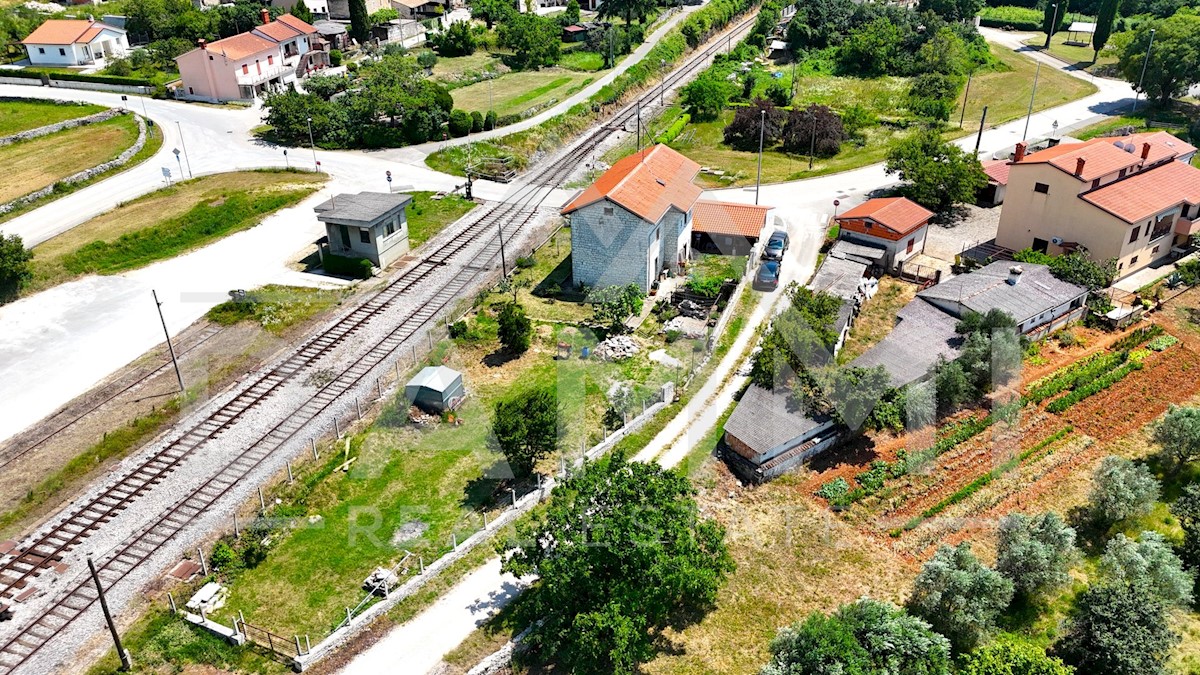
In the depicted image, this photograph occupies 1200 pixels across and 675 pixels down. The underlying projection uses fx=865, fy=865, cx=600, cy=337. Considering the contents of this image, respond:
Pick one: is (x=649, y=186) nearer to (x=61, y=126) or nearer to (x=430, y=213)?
(x=430, y=213)

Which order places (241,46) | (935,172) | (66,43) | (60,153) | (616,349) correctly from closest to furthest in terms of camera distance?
(616,349) → (935,172) → (60,153) → (241,46) → (66,43)

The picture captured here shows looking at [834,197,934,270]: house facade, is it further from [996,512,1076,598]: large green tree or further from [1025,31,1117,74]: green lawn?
[1025,31,1117,74]: green lawn

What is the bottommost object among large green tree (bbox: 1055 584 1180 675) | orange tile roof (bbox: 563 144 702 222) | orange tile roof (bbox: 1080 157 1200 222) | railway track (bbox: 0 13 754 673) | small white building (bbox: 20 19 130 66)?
large green tree (bbox: 1055 584 1180 675)

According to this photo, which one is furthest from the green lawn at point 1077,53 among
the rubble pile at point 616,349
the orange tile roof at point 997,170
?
the rubble pile at point 616,349

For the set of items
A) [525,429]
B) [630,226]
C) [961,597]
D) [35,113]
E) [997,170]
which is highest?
[630,226]

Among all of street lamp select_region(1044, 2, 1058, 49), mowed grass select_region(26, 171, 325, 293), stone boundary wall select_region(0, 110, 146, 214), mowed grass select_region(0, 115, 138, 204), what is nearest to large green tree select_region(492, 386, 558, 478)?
mowed grass select_region(26, 171, 325, 293)

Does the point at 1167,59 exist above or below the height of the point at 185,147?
above

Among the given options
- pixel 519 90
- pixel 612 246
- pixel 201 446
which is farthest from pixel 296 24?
pixel 201 446
